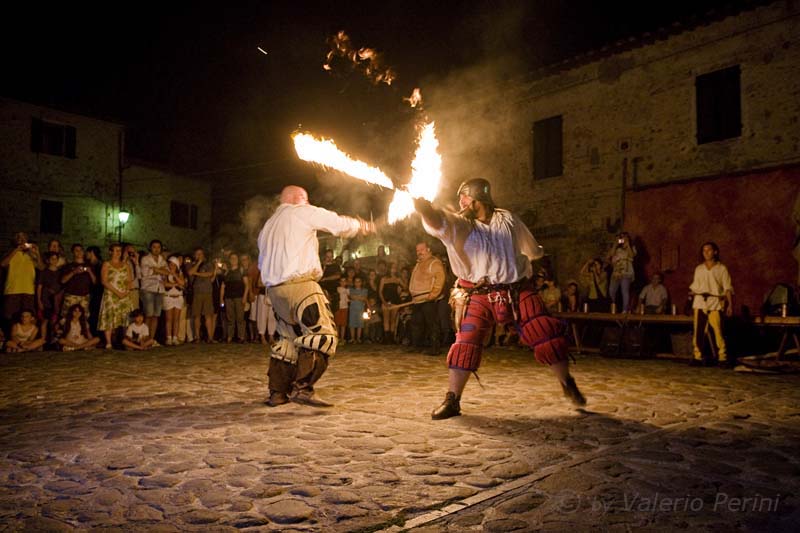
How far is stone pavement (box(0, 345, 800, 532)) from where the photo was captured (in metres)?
2.72

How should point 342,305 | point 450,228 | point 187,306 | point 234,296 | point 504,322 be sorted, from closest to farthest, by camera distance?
point 450,228, point 504,322, point 234,296, point 187,306, point 342,305

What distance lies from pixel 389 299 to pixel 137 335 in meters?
5.60

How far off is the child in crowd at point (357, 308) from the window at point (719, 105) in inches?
362

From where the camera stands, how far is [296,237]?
5504 millimetres

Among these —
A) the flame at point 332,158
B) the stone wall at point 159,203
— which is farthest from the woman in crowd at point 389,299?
the stone wall at point 159,203

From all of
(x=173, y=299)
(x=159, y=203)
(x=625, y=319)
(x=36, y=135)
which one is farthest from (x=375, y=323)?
(x=159, y=203)

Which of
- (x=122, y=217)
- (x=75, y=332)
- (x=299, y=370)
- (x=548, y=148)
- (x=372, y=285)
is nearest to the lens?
(x=299, y=370)

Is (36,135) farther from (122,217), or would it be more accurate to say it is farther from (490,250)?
(490,250)

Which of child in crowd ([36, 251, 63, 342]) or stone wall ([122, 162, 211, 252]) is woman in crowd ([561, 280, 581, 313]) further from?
stone wall ([122, 162, 211, 252])

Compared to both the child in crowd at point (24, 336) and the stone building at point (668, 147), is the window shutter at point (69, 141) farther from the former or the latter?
the stone building at point (668, 147)

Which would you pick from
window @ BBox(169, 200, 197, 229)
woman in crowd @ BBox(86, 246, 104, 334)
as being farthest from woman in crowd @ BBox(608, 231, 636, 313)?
window @ BBox(169, 200, 197, 229)

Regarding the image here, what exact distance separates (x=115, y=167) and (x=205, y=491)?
91.9 ft

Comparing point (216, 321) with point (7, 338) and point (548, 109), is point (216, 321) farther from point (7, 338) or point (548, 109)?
point (548, 109)

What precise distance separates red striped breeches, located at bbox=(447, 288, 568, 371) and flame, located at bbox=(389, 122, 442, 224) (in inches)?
40.1
